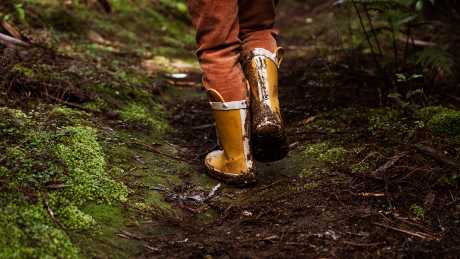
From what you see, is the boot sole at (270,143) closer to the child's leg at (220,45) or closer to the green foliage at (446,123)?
the child's leg at (220,45)

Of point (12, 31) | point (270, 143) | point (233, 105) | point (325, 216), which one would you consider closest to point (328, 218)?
point (325, 216)

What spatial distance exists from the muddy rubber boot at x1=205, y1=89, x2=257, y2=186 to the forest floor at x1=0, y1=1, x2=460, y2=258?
0.31 feet

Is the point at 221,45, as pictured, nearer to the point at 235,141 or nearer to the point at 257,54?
the point at 257,54

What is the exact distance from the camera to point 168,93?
387 centimetres

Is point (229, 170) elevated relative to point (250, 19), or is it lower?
lower

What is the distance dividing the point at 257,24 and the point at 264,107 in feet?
2.34

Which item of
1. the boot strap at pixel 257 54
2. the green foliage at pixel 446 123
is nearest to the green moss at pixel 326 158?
the green foliage at pixel 446 123

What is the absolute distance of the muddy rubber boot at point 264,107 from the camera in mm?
1959

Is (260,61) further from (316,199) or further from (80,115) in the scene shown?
(80,115)

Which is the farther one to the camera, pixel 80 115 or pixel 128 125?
pixel 128 125

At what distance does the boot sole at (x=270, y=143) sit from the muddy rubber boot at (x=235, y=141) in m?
0.08

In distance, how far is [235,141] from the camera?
2.06m

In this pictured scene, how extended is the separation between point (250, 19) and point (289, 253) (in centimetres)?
170

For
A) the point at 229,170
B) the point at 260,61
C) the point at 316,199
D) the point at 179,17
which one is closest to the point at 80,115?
the point at 229,170
